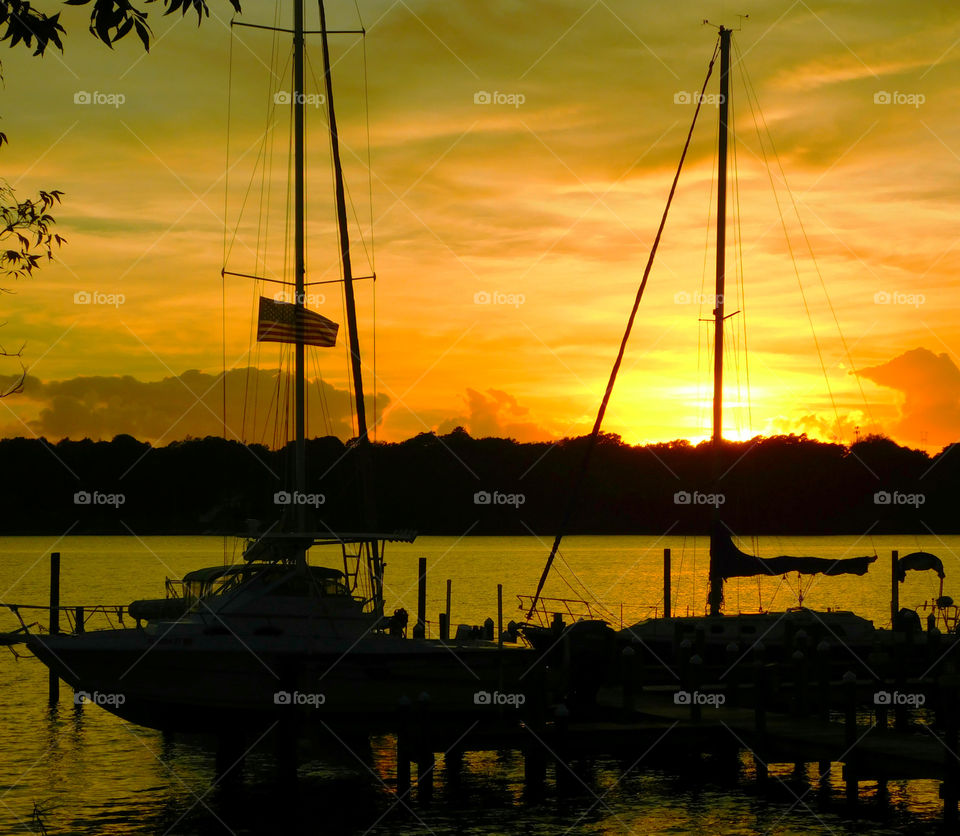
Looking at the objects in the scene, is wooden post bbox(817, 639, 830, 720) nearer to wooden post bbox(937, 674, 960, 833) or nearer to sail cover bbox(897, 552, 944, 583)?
wooden post bbox(937, 674, 960, 833)

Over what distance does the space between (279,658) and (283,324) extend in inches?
298

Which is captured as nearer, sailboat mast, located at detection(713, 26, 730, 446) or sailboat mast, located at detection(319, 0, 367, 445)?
sailboat mast, located at detection(319, 0, 367, 445)

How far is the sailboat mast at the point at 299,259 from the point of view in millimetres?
27719

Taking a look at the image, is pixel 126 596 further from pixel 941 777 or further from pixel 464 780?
pixel 941 777

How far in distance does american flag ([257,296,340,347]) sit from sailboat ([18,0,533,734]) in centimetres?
228

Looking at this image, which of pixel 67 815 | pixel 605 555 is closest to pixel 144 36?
pixel 67 815

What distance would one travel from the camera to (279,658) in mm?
26453

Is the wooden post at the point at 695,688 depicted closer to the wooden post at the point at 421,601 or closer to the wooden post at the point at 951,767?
the wooden post at the point at 951,767

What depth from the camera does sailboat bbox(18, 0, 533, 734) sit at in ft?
87.0

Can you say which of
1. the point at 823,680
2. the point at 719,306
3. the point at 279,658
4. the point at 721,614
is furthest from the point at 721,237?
the point at 279,658

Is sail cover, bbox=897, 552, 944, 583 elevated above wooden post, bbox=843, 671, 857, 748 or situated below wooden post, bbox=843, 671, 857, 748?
Answer: above

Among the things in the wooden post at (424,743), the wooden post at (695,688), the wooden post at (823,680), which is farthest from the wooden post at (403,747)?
the wooden post at (823,680)

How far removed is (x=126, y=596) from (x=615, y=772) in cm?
7556

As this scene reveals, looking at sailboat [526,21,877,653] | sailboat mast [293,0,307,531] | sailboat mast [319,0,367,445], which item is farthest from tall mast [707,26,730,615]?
sailboat mast [293,0,307,531]
